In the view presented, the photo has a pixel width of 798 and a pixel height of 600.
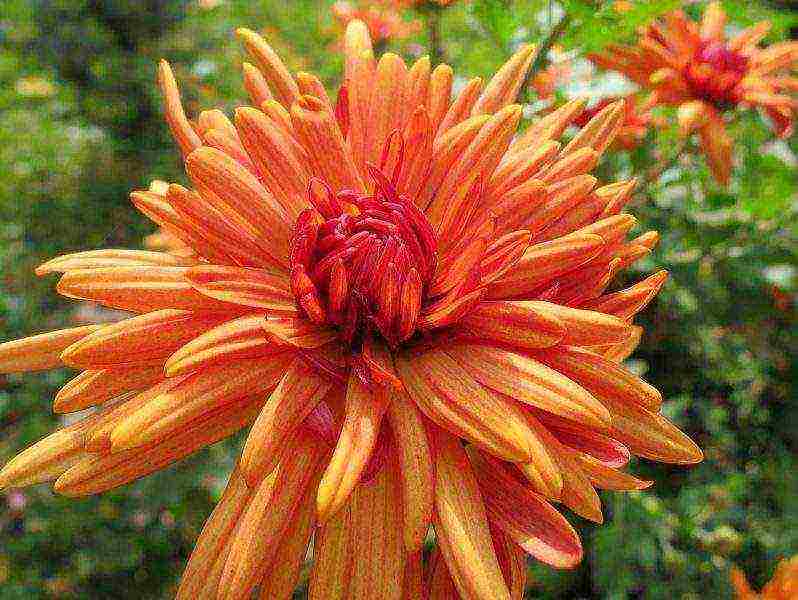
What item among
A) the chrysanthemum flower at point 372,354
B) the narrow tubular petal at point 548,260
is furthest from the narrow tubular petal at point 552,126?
the narrow tubular petal at point 548,260

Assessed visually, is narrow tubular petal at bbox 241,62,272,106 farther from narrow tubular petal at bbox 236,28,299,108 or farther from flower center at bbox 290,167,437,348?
flower center at bbox 290,167,437,348

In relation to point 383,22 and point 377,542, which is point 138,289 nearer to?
point 377,542

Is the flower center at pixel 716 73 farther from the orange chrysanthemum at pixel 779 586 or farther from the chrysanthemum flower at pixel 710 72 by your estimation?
the orange chrysanthemum at pixel 779 586

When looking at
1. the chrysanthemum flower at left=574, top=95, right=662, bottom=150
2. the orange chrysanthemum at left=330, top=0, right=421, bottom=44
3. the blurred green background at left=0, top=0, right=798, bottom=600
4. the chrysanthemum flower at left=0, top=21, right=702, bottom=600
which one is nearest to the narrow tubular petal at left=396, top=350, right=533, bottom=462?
the chrysanthemum flower at left=0, top=21, right=702, bottom=600

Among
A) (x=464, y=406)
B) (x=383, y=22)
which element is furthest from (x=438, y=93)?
(x=383, y=22)

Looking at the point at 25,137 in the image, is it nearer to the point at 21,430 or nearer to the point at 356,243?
the point at 21,430

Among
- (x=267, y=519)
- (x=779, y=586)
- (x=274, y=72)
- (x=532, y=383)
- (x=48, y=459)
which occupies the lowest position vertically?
(x=779, y=586)
